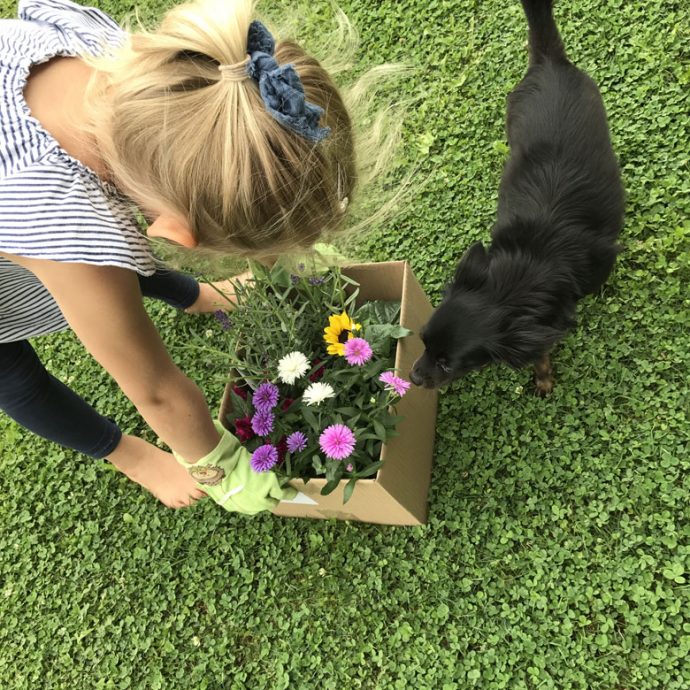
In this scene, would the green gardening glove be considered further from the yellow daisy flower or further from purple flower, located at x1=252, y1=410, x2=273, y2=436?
the yellow daisy flower

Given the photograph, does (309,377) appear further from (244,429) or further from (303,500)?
(303,500)

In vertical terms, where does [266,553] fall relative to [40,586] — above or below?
above

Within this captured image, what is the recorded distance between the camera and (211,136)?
3.55 ft

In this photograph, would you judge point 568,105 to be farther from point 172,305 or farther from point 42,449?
point 42,449

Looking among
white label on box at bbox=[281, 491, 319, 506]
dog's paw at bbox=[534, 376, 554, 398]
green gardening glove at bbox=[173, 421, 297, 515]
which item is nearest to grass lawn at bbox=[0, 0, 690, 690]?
dog's paw at bbox=[534, 376, 554, 398]

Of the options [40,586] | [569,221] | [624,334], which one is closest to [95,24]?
[569,221]

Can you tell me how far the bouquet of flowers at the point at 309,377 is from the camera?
5.68 ft

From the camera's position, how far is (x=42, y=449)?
275 cm

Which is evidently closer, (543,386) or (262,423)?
(262,423)

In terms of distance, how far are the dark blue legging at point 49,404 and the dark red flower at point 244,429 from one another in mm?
687

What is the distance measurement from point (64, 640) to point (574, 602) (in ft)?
6.65

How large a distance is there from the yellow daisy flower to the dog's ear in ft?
1.35

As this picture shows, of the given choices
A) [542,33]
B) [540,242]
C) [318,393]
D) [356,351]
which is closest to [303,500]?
[318,393]

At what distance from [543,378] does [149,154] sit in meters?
1.63
